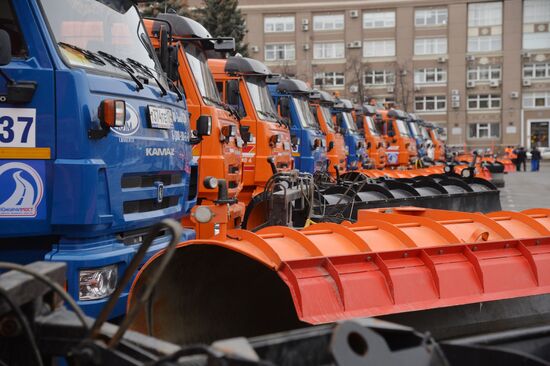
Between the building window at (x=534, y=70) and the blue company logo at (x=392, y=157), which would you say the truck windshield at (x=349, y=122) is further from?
the building window at (x=534, y=70)

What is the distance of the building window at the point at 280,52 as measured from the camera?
220 ft

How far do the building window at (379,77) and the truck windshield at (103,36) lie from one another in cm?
6188

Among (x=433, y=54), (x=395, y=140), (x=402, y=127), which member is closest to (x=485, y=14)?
(x=433, y=54)

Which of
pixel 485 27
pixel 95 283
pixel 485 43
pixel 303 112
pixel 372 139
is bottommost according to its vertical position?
pixel 95 283

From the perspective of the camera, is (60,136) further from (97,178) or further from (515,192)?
(515,192)

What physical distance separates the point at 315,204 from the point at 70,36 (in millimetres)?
5671

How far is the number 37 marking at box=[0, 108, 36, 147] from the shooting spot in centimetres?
415

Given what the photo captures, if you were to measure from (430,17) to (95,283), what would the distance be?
214 feet

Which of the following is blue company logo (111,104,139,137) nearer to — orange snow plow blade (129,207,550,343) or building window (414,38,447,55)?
orange snow plow blade (129,207,550,343)

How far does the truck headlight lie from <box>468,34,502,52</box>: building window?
213ft

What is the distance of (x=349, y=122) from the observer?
2219cm

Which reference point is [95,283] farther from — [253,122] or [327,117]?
[327,117]

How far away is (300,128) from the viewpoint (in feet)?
48.4

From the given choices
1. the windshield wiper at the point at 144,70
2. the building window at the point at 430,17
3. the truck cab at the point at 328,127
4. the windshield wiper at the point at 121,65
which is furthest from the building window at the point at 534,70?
the windshield wiper at the point at 121,65
